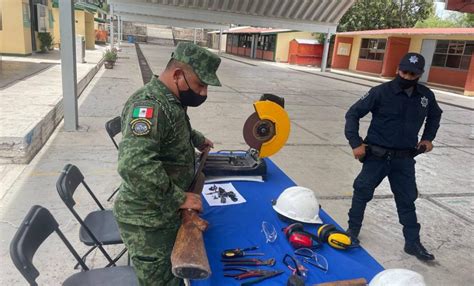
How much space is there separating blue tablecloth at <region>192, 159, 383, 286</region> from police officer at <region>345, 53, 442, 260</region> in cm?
95

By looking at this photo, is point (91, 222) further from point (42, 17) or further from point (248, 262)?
point (42, 17)

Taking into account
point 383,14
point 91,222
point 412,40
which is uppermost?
point 383,14

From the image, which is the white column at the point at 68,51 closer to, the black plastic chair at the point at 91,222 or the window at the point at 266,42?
the black plastic chair at the point at 91,222

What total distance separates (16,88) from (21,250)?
26.2ft

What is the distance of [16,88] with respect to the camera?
27.1 ft

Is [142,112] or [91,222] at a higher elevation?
[142,112]

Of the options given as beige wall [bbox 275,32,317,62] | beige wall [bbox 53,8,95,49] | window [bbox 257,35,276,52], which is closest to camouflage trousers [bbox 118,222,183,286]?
beige wall [bbox 53,8,95,49]

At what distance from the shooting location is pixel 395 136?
120 inches

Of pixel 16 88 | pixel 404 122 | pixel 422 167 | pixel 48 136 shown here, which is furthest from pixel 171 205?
pixel 16 88

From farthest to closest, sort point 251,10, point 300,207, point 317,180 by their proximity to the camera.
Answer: point 251,10 → point 317,180 → point 300,207

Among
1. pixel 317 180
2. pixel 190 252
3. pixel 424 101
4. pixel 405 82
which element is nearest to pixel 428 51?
pixel 317 180

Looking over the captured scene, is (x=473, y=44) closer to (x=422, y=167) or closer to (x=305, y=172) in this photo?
(x=422, y=167)

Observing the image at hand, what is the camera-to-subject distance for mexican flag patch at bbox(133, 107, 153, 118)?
1528 millimetres

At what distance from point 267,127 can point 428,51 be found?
20.8 metres
